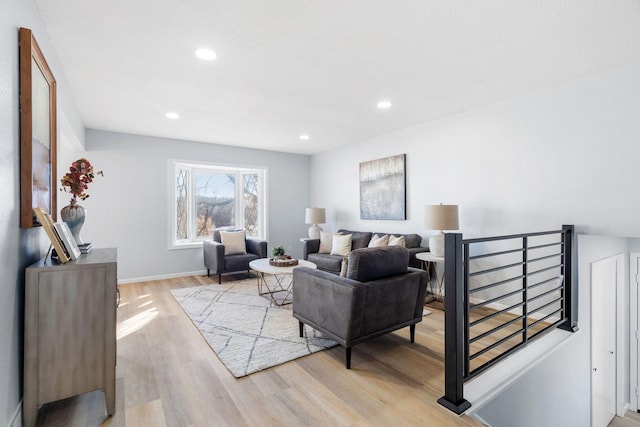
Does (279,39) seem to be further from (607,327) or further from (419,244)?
(607,327)

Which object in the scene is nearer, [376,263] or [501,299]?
[376,263]

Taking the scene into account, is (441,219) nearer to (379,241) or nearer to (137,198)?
(379,241)

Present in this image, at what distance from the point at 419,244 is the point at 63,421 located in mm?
3922

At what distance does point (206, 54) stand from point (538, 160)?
3358mm

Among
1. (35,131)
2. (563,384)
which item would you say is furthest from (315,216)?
(35,131)

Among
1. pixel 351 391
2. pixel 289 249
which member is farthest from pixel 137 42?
pixel 289 249

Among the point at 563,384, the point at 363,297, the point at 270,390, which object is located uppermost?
the point at 363,297

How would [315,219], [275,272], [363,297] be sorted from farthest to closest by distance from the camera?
[315,219], [275,272], [363,297]

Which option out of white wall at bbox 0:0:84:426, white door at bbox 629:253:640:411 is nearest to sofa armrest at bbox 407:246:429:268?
white door at bbox 629:253:640:411

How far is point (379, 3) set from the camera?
1.87 meters

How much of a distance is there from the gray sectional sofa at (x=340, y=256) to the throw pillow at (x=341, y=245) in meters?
0.08

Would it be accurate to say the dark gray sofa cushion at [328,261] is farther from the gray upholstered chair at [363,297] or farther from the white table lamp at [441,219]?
the gray upholstered chair at [363,297]

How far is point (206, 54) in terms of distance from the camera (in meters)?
2.45

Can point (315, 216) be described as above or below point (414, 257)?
above
